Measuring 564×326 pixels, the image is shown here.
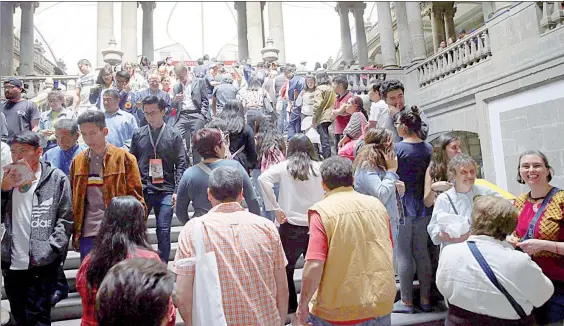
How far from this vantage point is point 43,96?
29.7 feet

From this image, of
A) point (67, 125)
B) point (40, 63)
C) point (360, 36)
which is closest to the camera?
point (67, 125)

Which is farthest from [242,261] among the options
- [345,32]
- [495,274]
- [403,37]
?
[345,32]

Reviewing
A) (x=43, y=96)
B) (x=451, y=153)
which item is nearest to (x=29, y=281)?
(x=451, y=153)

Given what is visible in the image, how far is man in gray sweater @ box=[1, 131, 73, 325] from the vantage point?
2.94 m

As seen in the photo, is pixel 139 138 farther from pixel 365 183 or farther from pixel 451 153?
pixel 451 153

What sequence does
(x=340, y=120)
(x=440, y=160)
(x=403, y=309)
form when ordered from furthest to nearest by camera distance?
(x=340, y=120) → (x=440, y=160) → (x=403, y=309)

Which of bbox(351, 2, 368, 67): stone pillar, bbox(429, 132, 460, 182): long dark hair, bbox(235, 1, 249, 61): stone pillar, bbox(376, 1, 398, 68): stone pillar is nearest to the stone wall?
bbox(429, 132, 460, 182): long dark hair

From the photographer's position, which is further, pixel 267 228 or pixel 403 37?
pixel 403 37

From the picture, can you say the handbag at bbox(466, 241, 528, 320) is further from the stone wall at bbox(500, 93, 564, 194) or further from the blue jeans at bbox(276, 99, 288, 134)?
the blue jeans at bbox(276, 99, 288, 134)

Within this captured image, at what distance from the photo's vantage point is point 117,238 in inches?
83.1

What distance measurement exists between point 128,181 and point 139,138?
0.80 m

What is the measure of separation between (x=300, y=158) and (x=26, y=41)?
926 inches

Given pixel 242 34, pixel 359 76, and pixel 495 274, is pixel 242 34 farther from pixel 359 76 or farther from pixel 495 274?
pixel 495 274

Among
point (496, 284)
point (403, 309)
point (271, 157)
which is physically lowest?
point (403, 309)
